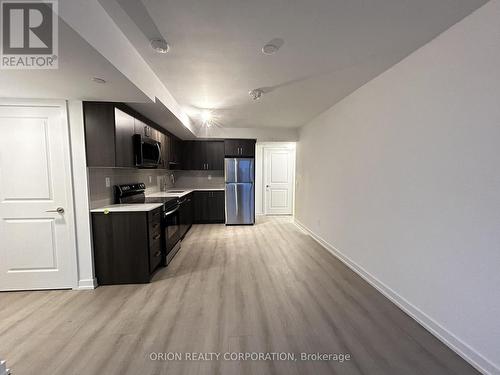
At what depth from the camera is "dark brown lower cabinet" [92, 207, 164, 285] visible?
2.45 metres

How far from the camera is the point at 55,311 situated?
203 centimetres

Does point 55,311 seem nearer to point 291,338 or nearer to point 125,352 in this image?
point 125,352

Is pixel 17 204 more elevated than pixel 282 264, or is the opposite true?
pixel 17 204

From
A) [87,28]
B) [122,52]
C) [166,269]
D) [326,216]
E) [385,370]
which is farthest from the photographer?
[326,216]

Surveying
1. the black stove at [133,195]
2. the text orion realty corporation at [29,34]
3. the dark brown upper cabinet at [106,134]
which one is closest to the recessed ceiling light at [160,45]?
the text orion realty corporation at [29,34]

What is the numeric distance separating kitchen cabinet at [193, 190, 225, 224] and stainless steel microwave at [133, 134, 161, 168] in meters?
1.92

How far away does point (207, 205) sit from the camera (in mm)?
5332

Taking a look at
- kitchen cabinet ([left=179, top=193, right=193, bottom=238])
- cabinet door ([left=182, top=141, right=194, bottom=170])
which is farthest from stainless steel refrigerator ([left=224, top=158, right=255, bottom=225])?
cabinet door ([left=182, top=141, right=194, bottom=170])

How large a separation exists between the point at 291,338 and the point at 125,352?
50.7 inches

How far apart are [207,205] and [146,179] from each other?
1.66 meters

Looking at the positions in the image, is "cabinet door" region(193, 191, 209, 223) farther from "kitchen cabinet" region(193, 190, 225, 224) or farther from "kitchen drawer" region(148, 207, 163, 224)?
"kitchen drawer" region(148, 207, 163, 224)

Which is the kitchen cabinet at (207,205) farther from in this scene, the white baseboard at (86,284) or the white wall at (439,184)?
the white wall at (439,184)

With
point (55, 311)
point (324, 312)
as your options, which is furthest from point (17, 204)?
point (324, 312)

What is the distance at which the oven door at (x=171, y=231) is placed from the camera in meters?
3.04
